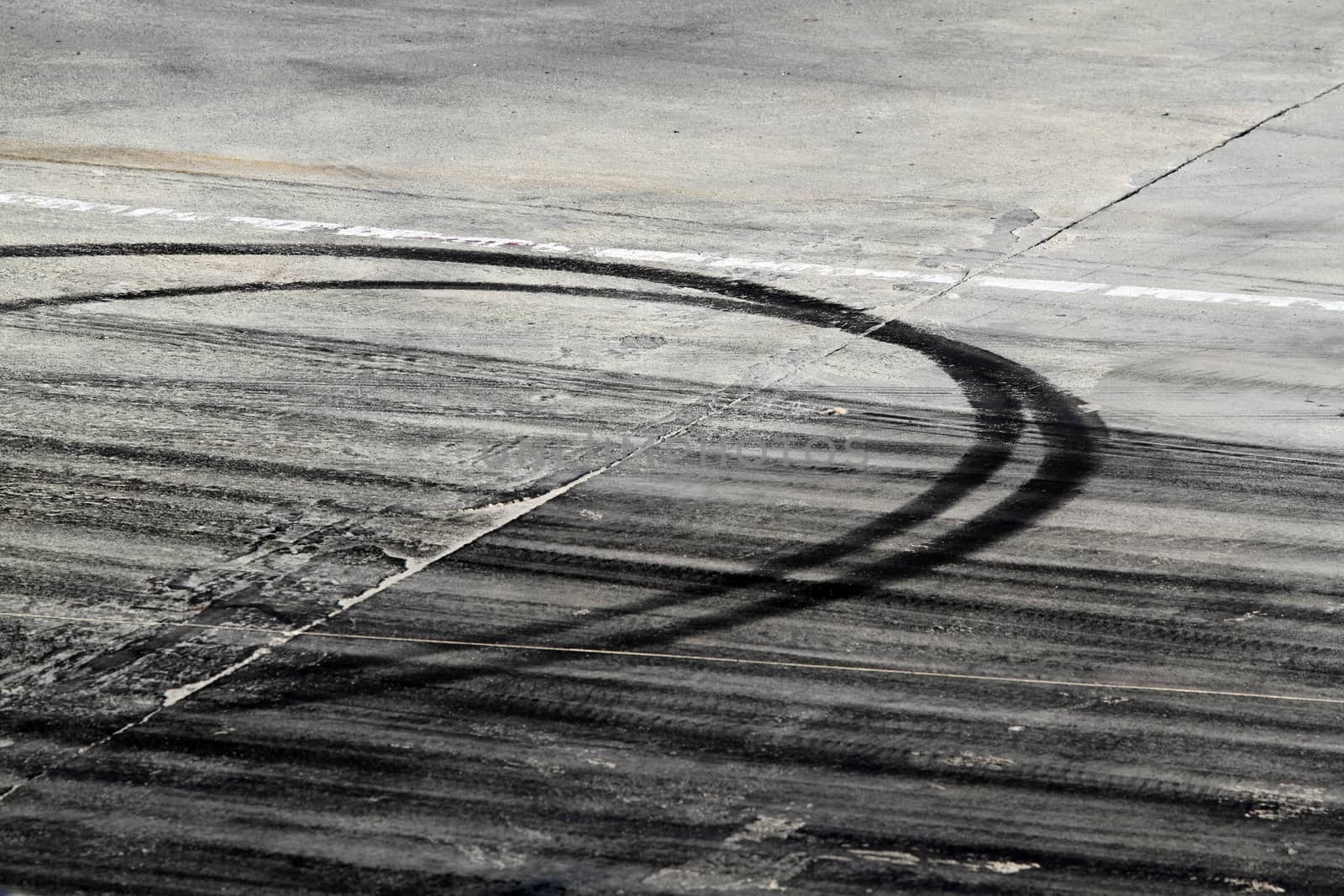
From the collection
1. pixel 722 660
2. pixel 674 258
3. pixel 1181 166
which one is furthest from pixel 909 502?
pixel 1181 166

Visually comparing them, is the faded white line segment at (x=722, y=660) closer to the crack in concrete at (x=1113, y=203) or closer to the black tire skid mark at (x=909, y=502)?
the black tire skid mark at (x=909, y=502)

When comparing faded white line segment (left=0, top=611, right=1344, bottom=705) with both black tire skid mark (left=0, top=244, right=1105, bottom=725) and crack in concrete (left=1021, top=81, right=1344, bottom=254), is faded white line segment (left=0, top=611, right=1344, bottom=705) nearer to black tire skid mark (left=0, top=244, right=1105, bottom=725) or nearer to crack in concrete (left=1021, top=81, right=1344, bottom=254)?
black tire skid mark (left=0, top=244, right=1105, bottom=725)

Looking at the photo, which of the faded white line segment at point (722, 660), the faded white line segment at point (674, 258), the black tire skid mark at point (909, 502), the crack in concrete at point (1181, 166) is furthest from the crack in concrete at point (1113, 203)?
the faded white line segment at point (722, 660)

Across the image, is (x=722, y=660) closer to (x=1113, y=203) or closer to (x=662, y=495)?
(x=662, y=495)

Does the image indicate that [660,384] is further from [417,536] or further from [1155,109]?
[1155,109]

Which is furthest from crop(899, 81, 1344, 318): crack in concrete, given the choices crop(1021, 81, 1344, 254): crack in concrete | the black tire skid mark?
the black tire skid mark
